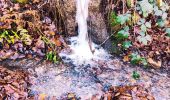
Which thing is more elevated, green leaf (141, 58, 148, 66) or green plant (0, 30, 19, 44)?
green plant (0, 30, 19, 44)

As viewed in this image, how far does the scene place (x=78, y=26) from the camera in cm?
522

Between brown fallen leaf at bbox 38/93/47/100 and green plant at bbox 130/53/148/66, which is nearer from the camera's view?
brown fallen leaf at bbox 38/93/47/100

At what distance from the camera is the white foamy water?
195 inches

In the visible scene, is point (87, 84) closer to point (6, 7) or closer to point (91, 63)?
point (91, 63)

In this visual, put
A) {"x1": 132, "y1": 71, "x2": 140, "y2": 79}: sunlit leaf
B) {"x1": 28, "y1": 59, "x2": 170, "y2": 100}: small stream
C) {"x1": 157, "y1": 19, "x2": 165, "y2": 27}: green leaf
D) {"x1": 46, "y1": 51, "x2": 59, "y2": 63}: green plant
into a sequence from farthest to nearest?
{"x1": 157, "y1": 19, "x2": 165, "y2": 27}: green leaf → {"x1": 46, "y1": 51, "x2": 59, "y2": 63}: green plant → {"x1": 132, "y1": 71, "x2": 140, "y2": 79}: sunlit leaf → {"x1": 28, "y1": 59, "x2": 170, "y2": 100}: small stream

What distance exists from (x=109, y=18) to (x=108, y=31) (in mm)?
233

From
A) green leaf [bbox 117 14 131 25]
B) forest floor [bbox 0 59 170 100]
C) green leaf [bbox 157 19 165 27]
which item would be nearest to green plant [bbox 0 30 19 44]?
forest floor [bbox 0 59 170 100]

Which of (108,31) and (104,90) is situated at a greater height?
(108,31)

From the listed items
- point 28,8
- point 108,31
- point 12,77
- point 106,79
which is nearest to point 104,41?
point 108,31

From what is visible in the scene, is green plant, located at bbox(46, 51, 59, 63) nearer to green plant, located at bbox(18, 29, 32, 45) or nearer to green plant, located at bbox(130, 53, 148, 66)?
green plant, located at bbox(18, 29, 32, 45)

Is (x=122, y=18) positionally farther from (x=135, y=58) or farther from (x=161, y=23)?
(x=161, y=23)

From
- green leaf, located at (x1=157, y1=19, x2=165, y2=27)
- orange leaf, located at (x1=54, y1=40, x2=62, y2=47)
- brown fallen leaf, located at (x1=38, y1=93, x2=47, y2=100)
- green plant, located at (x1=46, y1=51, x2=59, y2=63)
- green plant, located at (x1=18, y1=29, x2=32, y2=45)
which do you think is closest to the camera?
brown fallen leaf, located at (x1=38, y1=93, x2=47, y2=100)

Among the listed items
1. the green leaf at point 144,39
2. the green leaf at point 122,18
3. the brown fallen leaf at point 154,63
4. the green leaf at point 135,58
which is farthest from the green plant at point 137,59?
the green leaf at point 122,18

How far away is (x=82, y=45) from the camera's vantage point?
5188 mm
